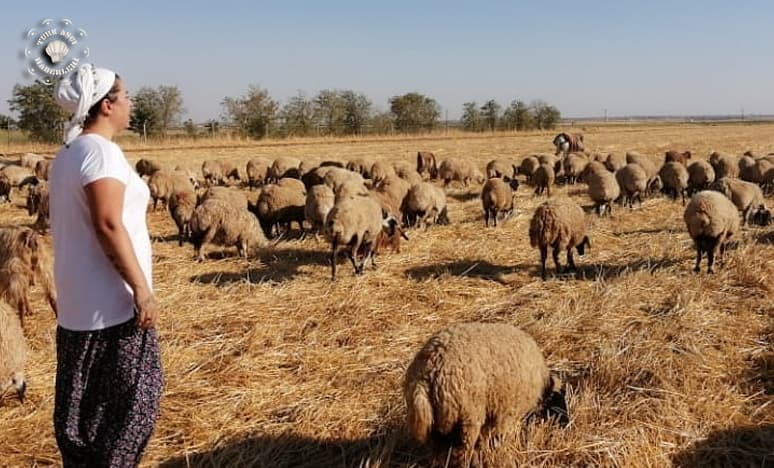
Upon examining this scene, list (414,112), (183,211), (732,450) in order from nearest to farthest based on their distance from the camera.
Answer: (732,450), (183,211), (414,112)

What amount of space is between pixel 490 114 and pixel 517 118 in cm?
310

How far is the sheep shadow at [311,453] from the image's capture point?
4215 millimetres

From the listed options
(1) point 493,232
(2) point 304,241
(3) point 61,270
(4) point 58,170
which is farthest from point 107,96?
(1) point 493,232

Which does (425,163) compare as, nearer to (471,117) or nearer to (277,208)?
(277,208)

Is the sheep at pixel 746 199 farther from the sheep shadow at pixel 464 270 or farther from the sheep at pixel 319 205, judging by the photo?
the sheep at pixel 319 205

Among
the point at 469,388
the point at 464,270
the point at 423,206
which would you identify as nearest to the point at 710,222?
the point at 464,270

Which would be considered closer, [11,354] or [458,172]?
[11,354]

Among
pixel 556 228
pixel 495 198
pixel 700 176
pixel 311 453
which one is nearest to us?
pixel 311 453

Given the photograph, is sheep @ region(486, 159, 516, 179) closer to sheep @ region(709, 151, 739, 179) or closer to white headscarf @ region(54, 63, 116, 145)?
sheep @ region(709, 151, 739, 179)

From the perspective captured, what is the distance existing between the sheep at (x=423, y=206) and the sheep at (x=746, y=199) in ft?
19.2

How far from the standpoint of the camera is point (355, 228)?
360 inches

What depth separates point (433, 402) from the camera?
3674mm

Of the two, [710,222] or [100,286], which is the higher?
[100,286]

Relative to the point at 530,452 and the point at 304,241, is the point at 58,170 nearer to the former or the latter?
the point at 530,452
